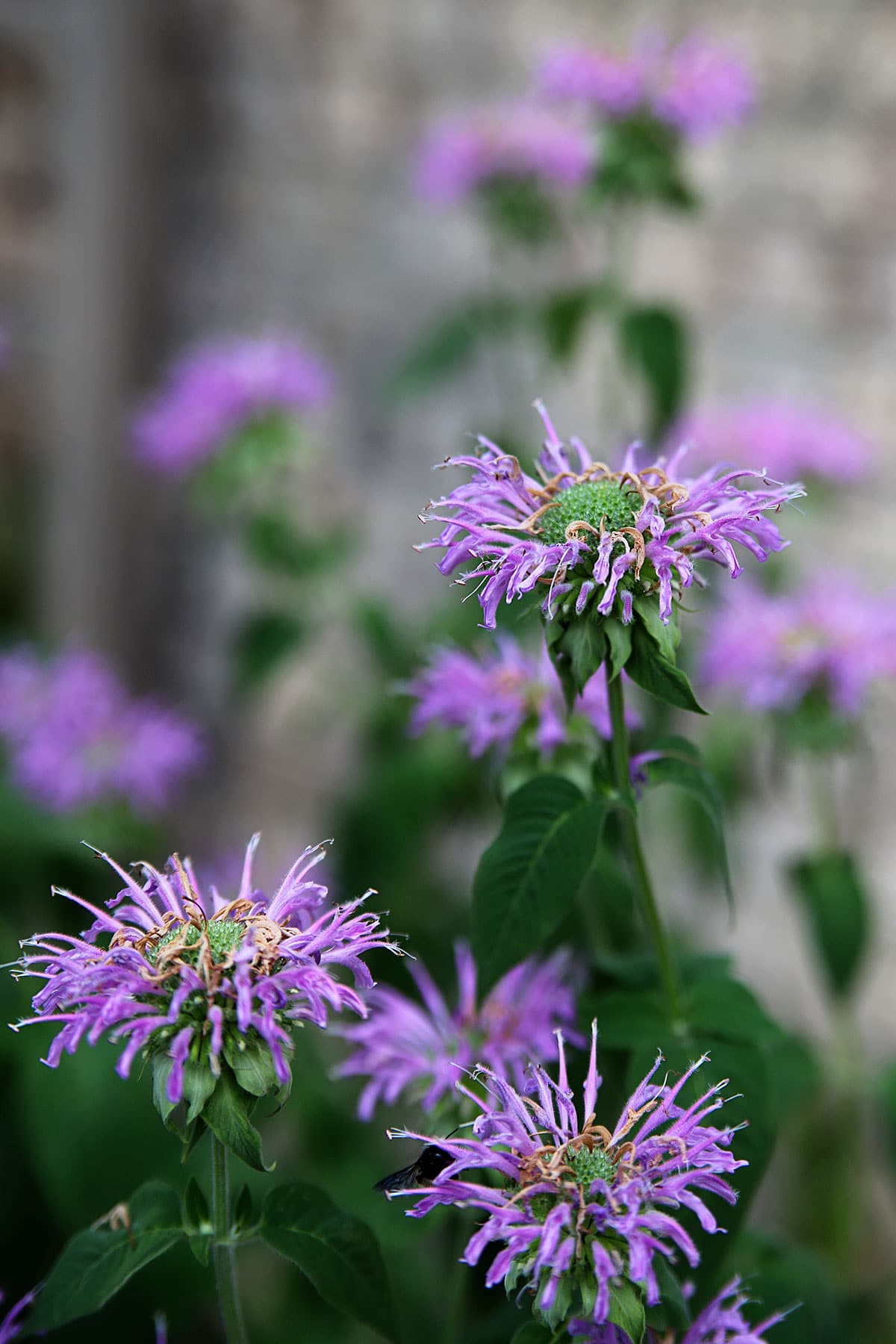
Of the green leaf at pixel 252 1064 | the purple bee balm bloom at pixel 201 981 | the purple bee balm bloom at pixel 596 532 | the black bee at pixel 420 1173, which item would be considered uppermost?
the purple bee balm bloom at pixel 596 532

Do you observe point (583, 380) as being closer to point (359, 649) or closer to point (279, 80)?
point (359, 649)

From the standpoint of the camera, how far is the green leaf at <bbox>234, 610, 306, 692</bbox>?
4.55 feet

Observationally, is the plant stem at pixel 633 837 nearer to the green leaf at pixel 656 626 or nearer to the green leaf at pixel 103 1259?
the green leaf at pixel 656 626

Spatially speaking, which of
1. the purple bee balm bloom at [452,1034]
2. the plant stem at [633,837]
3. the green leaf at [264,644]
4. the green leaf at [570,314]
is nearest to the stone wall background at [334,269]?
the green leaf at [264,644]

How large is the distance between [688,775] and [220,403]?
923 mm

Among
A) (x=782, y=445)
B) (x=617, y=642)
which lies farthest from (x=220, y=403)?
(x=617, y=642)

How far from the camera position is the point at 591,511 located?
60 cm

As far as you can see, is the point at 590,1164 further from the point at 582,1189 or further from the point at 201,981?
the point at 201,981

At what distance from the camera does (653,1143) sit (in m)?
0.53

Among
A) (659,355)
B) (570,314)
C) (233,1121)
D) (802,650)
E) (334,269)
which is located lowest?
(233,1121)

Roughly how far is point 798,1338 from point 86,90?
197cm

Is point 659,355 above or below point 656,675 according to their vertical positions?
above

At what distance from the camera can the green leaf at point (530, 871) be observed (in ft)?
1.92

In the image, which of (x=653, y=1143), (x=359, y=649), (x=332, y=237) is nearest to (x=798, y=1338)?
(x=653, y=1143)
